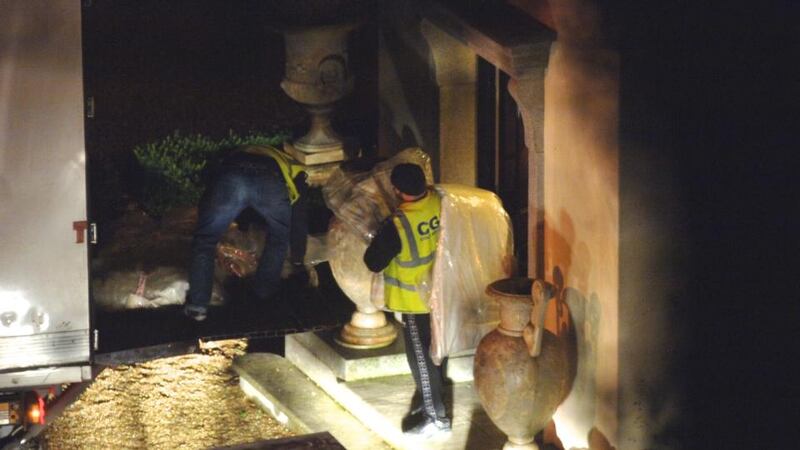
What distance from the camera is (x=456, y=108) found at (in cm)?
1145

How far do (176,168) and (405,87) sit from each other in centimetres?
299

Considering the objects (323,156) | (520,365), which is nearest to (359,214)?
(520,365)

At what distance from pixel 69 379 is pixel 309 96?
5049 mm

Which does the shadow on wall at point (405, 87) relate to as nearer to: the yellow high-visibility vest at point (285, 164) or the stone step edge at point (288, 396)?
the yellow high-visibility vest at point (285, 164)

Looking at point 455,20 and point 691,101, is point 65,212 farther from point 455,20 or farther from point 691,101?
point 691,101

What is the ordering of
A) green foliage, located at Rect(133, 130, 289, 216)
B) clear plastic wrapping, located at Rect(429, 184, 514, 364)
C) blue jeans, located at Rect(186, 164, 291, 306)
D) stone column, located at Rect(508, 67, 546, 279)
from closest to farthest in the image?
1. stone column, located at Rect(508, 67, 546, 279)
2. clear plastic wrapping, located at Rect(429, 184, 514, 364)
3. blue jeans, located at Rect(186, 164, 291, 306)
4. green foliage, located at Rect(133, 130, 289, 216)

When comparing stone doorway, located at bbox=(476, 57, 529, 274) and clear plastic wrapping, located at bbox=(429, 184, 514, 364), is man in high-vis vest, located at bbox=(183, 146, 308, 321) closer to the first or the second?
clear plastic wrapping, located at bbox=(429, 184, 514, 364)

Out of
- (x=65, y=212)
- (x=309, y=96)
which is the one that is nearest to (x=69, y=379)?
(x=65, y=212)

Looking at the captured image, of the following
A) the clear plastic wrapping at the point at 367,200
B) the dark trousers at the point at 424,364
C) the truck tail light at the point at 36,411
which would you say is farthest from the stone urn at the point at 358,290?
the truck tail light at the point at 36,411

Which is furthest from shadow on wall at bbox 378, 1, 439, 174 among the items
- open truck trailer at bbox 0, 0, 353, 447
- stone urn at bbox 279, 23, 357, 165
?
open truck trailer at bbox 0, 0, 353, 447

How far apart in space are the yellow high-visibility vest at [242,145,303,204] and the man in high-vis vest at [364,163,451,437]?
128cm

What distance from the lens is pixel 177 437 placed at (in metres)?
10.3

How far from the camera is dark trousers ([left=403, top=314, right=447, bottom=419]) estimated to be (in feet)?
30.8

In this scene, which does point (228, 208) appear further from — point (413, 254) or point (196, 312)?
point (413, 254)
